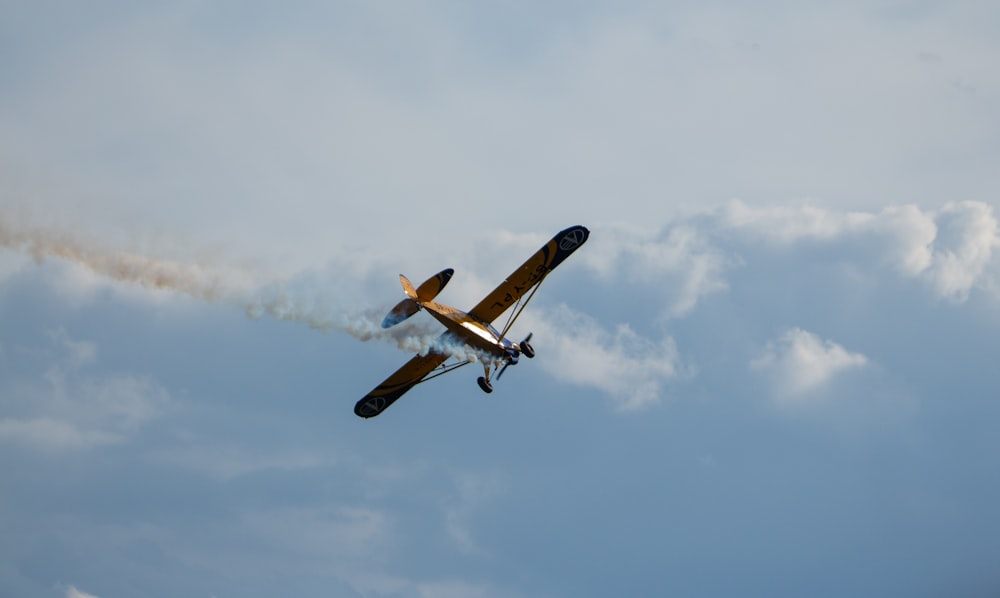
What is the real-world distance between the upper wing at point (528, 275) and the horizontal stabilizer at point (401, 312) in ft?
9.61

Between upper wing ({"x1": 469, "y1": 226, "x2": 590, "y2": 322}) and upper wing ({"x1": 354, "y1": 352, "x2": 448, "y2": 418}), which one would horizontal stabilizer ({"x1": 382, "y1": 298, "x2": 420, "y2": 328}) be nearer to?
upper wing ({"x1": 469, "y1": 226, "x2": 590, "y2": 322})

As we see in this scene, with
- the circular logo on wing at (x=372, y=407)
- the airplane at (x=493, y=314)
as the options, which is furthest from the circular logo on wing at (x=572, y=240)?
the circular logo on wing at (x=372, y=407)

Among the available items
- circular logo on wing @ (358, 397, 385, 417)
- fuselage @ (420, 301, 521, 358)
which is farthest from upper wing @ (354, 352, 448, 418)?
fuselage @ (420, 301, 521, 358)

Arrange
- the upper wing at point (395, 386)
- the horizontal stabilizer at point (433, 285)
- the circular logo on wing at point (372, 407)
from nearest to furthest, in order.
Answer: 1. the horizontal stabilizer at point (433, 285)
2. the upper wing at point (395, 386)
3. the circular logo on wing at point (372, 407)

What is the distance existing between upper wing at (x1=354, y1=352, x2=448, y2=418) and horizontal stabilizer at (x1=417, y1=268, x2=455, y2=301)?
4.70 meters

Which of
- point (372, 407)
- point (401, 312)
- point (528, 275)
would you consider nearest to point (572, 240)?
point (528, 275)

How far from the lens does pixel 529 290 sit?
187 ft

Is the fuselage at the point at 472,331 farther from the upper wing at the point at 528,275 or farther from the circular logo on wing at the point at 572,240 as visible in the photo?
the circular logo on wing at the point at 572,240

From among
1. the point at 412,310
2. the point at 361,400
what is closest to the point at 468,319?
the point at 412,310

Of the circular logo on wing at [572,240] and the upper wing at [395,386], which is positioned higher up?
the circular logo on wing at [572,240]

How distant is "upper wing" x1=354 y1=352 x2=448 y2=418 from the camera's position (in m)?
58.9

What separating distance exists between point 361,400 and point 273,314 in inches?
276

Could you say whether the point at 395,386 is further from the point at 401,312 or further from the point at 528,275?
the point at 528,275

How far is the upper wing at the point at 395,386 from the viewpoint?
5891 centimetres
